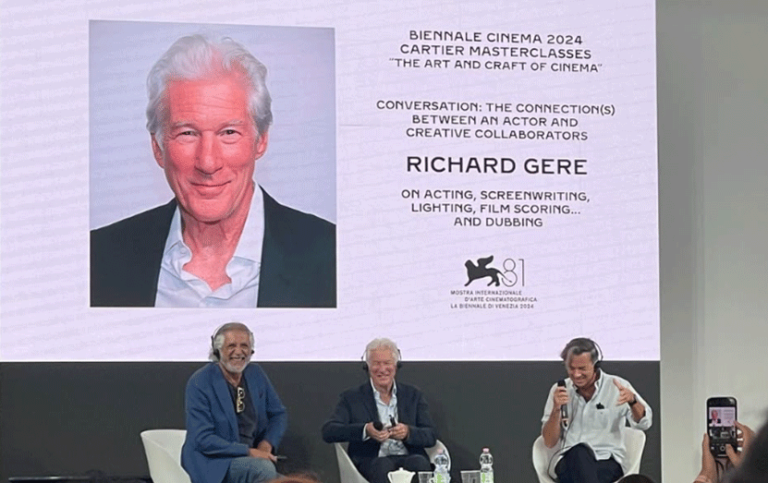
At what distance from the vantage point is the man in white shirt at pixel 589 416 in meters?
5.30

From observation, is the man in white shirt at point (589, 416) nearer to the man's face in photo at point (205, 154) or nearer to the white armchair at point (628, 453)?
the white armchair at point (628, 453)

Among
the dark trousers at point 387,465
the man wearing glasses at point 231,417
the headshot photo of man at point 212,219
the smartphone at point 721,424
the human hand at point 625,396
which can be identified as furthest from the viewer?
the human hand at point 625,396

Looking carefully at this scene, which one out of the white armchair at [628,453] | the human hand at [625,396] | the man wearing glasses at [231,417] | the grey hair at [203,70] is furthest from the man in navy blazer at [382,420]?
the grey hair at [203,70]

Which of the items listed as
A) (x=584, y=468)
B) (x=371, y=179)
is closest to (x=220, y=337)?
(x=371, y=179)

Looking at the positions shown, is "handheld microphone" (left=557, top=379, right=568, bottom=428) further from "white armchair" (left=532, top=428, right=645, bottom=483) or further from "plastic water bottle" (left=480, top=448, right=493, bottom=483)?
"plastic water bottle" (left=480, top=448, right=493, bottom=483)

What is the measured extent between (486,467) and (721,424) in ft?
3.49

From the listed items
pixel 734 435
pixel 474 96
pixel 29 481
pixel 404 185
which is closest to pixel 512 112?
pixel 474 96

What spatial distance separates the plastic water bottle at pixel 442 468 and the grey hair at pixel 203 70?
1568 mm

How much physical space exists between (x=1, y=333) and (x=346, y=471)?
152 centimetres

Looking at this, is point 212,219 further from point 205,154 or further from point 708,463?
point 708,463

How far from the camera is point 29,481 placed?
4.96 metres

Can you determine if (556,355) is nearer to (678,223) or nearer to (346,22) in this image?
(678,223)

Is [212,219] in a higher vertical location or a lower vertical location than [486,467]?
higher

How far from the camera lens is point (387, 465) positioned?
502 cm
